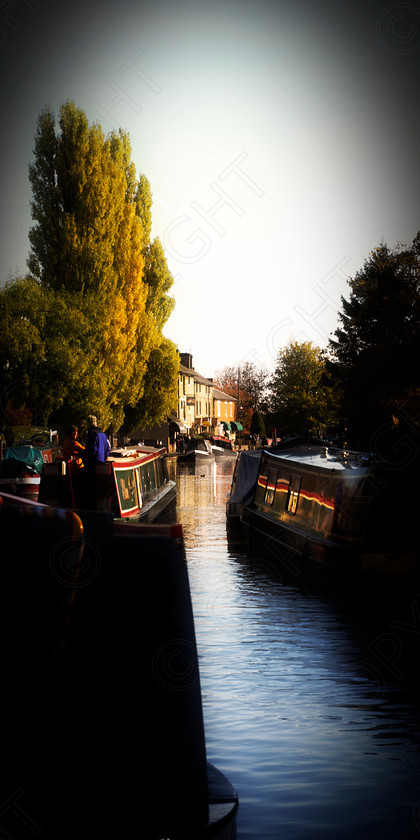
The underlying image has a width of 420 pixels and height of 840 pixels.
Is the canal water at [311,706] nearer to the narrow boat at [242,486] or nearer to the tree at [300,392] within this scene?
the narrow boat at [242,486]

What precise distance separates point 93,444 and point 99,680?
31.3 ft

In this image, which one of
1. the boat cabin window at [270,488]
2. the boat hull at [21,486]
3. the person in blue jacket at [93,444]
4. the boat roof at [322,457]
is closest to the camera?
the person in blue jacket at [93,444]

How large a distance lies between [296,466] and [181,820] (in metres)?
12.1

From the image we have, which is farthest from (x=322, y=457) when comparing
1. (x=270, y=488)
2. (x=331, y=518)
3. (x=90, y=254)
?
(x=90, y=254)

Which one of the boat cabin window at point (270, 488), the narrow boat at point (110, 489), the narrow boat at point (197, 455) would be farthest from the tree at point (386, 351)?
the narrow boat at point (110, 489)

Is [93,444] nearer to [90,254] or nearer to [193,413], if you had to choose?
[90,254]

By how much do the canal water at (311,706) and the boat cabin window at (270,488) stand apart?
293cm

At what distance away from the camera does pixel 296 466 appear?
1423 cm

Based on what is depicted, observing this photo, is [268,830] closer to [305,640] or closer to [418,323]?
[305,640]

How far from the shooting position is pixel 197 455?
182 feet

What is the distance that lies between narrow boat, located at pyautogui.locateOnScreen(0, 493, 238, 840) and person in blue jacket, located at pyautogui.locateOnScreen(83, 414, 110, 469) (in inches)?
366

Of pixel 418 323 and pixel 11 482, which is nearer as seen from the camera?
pixel 11 482

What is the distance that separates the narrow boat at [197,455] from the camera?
52.8m

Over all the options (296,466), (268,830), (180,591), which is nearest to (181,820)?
(180,591)
